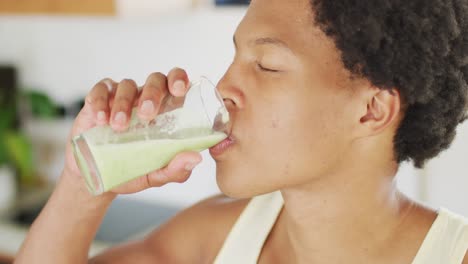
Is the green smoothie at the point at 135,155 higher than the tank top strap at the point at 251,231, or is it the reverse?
the green smoothie at the point at 135,155

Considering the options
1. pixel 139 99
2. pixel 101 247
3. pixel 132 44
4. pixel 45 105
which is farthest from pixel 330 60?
pixel 45 105

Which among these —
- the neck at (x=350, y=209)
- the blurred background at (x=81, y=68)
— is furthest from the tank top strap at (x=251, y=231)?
the blurred background at (x=81, y=68)

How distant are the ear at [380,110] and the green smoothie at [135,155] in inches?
9.5

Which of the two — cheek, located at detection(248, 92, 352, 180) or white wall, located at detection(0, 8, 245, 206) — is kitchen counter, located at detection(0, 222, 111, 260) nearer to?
white wall, located at detection(0, 8, 245, 206)

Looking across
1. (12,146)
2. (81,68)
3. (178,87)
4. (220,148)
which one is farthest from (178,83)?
(12,146)

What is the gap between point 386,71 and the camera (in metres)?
1.04

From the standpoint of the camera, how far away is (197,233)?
1.36 m

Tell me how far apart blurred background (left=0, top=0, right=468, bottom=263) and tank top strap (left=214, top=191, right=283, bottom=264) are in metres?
0.92

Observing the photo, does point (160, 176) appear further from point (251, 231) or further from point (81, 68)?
point (81, 68)

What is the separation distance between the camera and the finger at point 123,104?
3.26 feet

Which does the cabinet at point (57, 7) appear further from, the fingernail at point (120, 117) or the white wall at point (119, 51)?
the fingernail at point (120, 117)

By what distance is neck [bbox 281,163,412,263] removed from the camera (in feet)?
3.78

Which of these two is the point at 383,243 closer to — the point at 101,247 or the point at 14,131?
the point at 101,247

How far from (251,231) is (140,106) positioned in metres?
0.40
